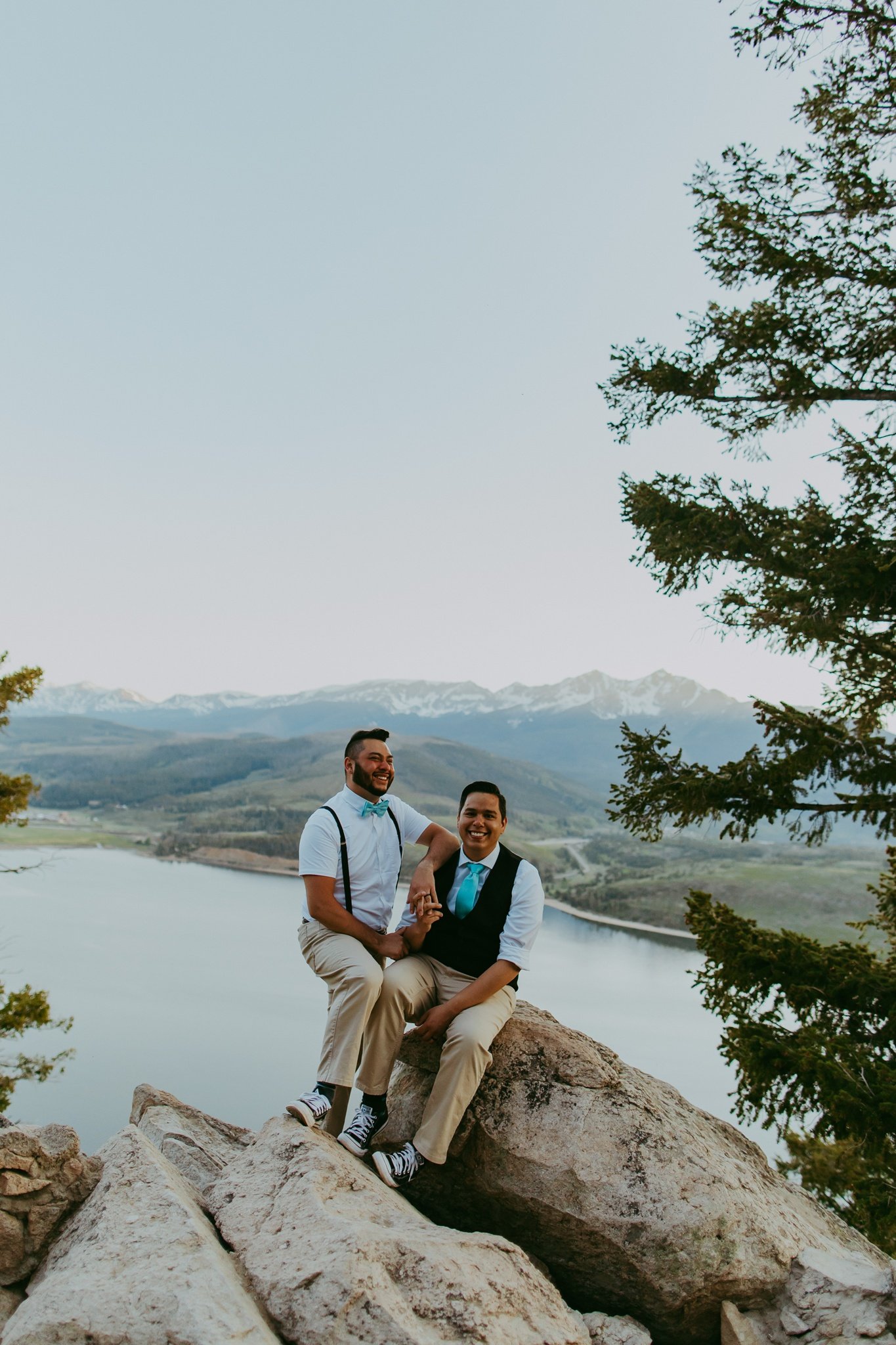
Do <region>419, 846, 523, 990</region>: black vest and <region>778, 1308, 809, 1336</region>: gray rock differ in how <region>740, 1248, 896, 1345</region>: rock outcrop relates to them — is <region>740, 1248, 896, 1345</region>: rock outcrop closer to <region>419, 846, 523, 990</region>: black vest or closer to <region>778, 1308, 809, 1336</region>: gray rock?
<region>778, 1308, 809, 1336</region>: gray rock

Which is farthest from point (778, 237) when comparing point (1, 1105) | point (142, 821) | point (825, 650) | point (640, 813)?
point (142, 821)

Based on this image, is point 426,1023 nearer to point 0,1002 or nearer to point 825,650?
point 825,650

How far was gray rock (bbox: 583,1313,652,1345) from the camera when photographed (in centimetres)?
407

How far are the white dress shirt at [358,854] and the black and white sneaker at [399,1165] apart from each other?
1.10 meters

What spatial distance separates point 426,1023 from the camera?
15.3 feet

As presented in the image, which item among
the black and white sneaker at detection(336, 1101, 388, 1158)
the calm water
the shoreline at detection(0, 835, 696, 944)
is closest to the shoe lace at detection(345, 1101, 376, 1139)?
the black and white sneaker at detection(336, 1101, 388, 1158)

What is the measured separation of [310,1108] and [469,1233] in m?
1.06

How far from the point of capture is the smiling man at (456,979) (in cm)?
440

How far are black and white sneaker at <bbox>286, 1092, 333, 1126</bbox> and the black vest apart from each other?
0.89 metres

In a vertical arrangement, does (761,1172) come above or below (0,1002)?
above

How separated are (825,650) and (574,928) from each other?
71.9 m

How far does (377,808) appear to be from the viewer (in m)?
5.08

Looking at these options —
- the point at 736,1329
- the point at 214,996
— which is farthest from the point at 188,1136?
the point at 214,996

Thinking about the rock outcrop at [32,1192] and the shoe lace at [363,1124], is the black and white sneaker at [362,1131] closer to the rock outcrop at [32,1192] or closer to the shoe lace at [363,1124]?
the shoe lace at [363,1124]
